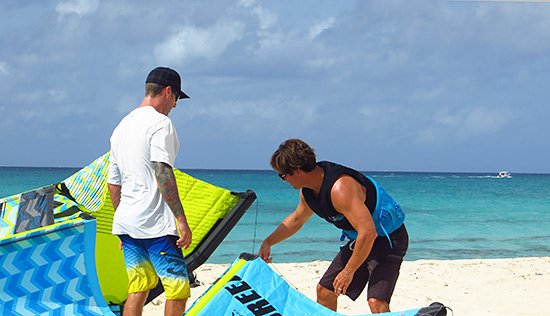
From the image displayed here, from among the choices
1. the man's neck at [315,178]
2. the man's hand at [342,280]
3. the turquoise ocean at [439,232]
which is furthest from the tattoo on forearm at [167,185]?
the turquoise ocean at [439,232]

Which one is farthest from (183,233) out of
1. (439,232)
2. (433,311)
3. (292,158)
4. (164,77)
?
(439,232)

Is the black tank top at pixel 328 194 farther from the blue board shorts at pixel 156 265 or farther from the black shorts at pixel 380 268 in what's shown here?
the blue board shorts at pixel 156 265

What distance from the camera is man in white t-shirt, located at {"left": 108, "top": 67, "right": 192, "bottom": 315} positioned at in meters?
3.74

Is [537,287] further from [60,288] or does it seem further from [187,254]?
[60,288]

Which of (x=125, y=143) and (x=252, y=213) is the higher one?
(x=125, y=143)

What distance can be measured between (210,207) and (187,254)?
0.35m

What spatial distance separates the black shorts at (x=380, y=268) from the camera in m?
3.84

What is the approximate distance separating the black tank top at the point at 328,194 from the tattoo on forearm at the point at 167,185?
0.66 m

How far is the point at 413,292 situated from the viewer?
7078 mm

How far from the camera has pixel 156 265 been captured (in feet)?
12.6

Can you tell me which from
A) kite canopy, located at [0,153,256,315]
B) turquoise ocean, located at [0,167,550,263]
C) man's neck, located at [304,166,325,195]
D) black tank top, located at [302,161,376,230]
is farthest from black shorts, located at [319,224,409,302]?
turquoise ocean, located at [0,167,550,263]

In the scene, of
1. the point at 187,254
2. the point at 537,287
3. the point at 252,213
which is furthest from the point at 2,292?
the point at 252,213

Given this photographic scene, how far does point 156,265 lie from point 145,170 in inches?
18.9

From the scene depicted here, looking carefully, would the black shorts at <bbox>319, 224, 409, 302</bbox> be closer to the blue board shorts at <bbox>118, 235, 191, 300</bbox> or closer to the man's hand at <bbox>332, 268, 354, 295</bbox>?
the man's hand at <bbox>332, 268, 354, 295</bbox>
